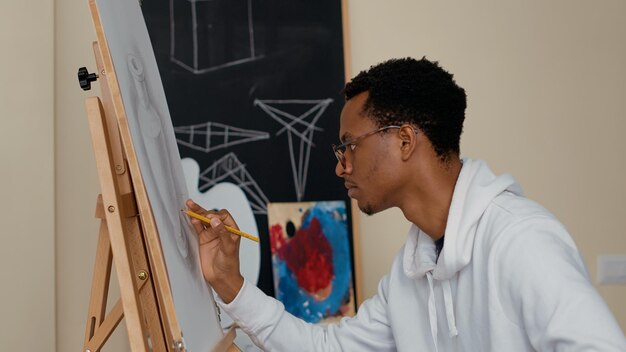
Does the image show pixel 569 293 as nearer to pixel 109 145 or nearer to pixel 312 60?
pixel 109 145

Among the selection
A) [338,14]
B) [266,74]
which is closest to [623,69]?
[338,14]

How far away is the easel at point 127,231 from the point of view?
1185 millimetres

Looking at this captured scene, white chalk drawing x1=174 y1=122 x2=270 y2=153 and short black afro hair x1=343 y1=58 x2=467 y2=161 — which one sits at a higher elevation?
short black afro hair x1=343 y1=58 x2=467 y2=161

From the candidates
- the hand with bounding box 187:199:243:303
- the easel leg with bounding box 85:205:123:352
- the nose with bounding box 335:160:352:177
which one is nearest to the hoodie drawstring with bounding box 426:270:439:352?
the nose with bounding box 335:160:352:177

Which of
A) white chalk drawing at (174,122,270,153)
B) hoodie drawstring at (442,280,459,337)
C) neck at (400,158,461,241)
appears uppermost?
white chalk drawing at (174,122,270,153)

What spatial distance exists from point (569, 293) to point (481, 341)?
1.03 feet

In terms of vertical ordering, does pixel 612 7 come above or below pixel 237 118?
above

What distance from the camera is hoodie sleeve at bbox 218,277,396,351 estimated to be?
1.65 m
